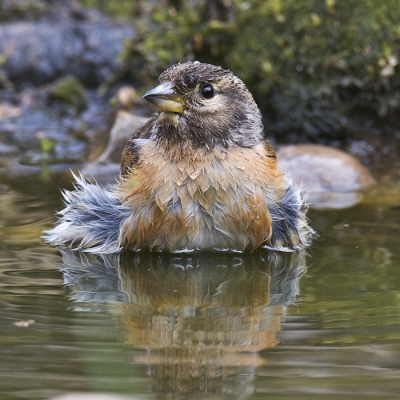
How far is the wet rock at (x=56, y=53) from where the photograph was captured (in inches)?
418

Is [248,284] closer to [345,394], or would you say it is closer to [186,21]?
[345,394]

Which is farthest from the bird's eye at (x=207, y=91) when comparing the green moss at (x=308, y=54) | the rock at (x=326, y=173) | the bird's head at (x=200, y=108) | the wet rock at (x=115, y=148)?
the green moss at (x=308, y=54)

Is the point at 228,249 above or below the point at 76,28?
below

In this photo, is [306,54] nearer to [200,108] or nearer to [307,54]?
[307,54]

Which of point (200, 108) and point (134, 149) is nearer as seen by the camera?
point (200, 108)

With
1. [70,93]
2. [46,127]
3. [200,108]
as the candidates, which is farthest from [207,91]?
[70,93]

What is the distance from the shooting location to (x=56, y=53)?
35.0 ft

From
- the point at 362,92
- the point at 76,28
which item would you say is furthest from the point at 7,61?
the point at 362,92

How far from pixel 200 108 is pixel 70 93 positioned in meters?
5.26

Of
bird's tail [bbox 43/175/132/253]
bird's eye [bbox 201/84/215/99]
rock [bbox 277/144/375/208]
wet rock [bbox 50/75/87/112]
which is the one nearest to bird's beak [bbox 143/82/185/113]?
bird's eye [bbox 201/84/215/99]

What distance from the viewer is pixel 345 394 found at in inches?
117

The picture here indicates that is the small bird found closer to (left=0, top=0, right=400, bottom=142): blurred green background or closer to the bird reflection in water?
the bird reflection in water

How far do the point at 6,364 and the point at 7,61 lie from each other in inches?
316

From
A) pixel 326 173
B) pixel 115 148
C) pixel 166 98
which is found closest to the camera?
pixel 166 98
